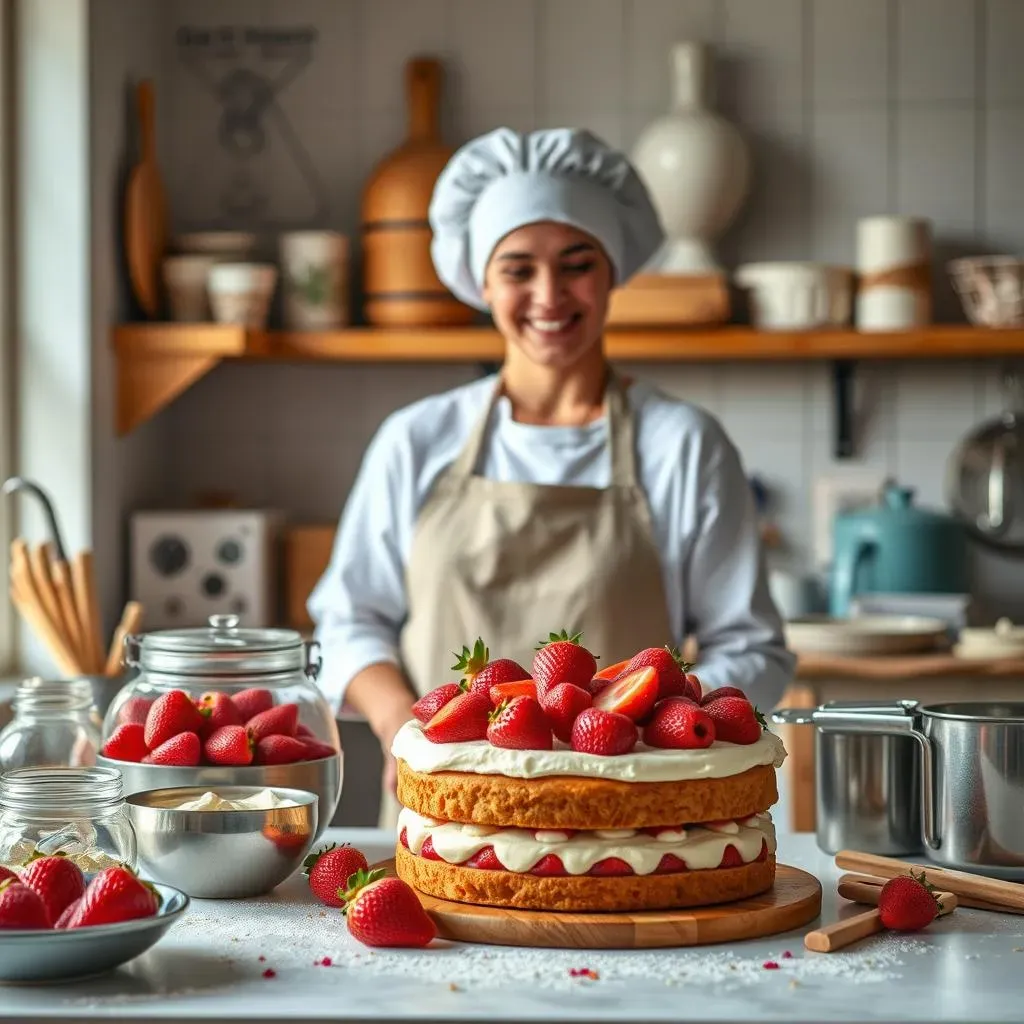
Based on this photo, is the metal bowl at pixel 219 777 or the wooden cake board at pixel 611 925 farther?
the metal bowl at pixel 219 777

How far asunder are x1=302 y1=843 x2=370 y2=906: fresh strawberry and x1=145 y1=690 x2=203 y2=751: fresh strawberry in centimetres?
15

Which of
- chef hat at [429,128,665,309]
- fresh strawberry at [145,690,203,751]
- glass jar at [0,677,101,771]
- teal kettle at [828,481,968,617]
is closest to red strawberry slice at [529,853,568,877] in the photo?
fresh strawberry at [145,690,203,751]

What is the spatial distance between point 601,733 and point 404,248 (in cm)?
220

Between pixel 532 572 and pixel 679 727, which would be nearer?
pixel 679 727

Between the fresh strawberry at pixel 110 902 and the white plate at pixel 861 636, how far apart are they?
1.89m

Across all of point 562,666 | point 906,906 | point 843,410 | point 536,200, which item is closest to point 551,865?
point 562,666

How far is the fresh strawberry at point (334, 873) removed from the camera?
1168 millimetres

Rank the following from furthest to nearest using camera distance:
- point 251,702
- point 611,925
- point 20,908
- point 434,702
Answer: point 251,702, point 434,702, point 611,925, point 20,908

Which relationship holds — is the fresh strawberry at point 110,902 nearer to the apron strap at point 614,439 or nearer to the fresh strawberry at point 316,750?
the fresh strawberry at point 316,750

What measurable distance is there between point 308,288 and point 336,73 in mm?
523

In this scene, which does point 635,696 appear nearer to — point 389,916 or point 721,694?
point 721,694

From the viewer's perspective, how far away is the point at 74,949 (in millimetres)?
959

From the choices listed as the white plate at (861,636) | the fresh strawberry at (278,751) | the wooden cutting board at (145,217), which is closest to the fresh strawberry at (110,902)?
the fresh strawberry at (278,751)

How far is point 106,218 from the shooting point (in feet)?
9.79
